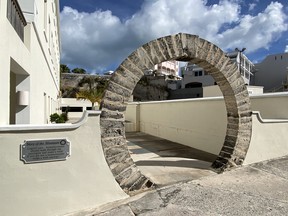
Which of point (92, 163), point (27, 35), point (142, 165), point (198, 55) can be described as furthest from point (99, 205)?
point (27, 35)

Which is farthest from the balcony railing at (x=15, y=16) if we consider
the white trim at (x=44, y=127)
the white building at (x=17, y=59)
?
the white trim at (x=44, y=127)

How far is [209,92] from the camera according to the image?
19.8 m

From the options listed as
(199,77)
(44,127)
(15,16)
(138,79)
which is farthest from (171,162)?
(199,77)

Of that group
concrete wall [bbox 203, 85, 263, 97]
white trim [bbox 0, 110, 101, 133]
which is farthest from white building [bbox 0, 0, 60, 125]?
concrete wall [bbox 203, 85, 263, 97]

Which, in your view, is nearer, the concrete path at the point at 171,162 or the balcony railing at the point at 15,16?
the balcony railing at the point at 15,16

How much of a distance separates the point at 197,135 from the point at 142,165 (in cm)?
345

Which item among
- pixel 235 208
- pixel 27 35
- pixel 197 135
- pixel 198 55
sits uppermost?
pixel 27 35

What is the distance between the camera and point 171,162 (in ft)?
21.9

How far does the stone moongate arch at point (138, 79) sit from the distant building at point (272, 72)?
3657 cm

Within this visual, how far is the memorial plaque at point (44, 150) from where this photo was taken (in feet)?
10.6

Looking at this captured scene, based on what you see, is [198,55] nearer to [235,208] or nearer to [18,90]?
[235,208]

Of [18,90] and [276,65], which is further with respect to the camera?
[276,65]

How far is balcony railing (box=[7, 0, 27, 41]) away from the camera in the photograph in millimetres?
4766

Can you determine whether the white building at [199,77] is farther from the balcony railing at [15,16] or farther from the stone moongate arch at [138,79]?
the balcony railing at [15,16]
